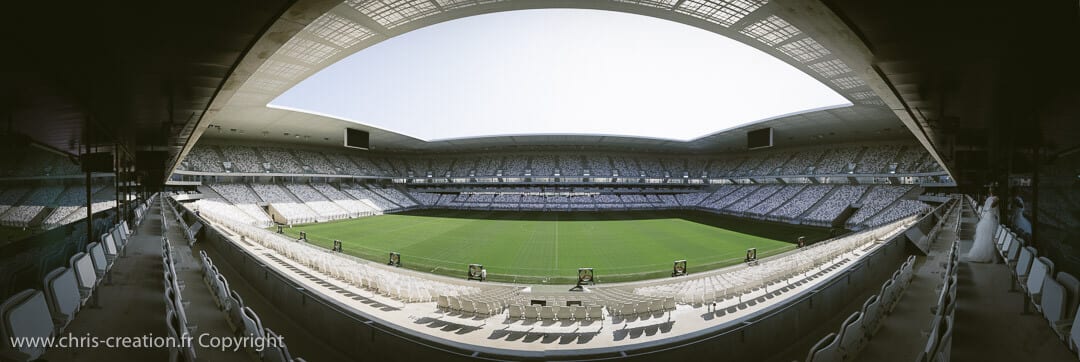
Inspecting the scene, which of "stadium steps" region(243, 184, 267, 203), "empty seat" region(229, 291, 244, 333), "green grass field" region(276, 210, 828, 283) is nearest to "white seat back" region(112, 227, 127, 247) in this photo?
"empty seat" region(229, 291, 244, 333)

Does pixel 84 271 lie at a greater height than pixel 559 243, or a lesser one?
greater

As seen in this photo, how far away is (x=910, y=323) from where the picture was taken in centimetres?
483

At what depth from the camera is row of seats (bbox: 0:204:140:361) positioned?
2605mm

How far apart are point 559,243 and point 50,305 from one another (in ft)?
68.1

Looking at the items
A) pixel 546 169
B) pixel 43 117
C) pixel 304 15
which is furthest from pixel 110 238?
pixel 546 169

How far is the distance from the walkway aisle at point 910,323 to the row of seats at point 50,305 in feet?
25.0

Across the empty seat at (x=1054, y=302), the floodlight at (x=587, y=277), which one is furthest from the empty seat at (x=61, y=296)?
the floodlight at (x=587, y=277)

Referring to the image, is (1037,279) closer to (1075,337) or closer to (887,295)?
(887,295)

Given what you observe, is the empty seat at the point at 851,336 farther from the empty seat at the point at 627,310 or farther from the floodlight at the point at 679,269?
the floodlight at the point at 679,269

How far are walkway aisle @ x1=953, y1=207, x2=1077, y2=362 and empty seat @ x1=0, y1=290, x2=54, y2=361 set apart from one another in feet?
24.2

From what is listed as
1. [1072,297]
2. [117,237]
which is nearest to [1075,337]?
[1072,297]

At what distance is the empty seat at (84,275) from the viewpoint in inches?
169

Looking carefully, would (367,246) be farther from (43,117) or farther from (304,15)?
(304,15)

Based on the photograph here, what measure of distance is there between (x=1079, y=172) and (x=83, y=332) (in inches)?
517
